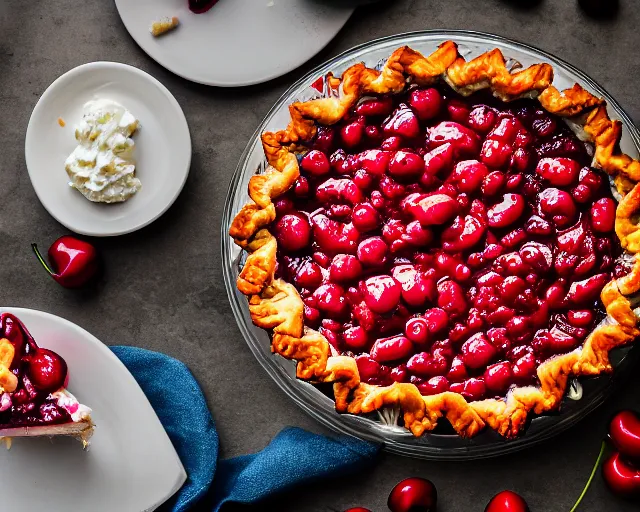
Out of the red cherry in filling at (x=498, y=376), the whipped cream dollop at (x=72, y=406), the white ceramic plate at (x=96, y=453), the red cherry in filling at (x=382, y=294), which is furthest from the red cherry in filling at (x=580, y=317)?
the whipped cream dollop at (x=72, y=406)

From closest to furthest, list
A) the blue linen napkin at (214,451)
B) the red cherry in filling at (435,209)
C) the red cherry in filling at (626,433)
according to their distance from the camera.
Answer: the red cherry in filling at (435,209) < the red cherry in filling at (626,433) < the blue linen napkin at (214,451)

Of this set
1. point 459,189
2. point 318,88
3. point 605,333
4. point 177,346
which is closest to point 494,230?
point 459,189

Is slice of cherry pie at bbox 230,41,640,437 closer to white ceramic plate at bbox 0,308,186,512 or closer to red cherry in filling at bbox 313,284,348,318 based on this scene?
red cherry in filling at bbox 313,284,348,318

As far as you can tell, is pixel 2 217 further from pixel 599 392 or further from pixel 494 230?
pixel 599 392

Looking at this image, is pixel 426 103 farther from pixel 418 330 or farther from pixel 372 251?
pixel 418 330

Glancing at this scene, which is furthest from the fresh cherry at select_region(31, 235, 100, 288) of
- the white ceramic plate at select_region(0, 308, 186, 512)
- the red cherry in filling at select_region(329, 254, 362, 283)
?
the red cherry in filling at select_region(329, 254, 362, 283)

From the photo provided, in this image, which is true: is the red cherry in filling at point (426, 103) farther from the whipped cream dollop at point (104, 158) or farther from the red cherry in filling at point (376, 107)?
the whipped cream dollop at point (104, 158)
